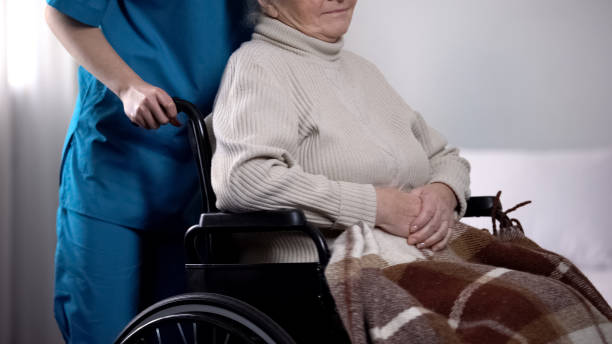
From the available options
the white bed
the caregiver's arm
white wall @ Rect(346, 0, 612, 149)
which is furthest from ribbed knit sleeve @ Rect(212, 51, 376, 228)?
white wall @ Rect(346, 0, 612, 149)

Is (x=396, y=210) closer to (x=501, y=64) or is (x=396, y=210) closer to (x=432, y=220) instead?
(x=432, y=220)

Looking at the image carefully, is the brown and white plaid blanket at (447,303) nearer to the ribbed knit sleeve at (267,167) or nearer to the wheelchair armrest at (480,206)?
the ribbed knit sleeve at (267,167)

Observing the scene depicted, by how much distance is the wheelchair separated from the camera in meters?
0.90

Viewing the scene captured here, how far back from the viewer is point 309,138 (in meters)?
1.12

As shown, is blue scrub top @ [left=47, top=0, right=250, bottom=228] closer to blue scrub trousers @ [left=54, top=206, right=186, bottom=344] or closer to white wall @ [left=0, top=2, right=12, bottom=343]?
blue scrub trousers @ [left=54, top=206, right=186, bottom=344]

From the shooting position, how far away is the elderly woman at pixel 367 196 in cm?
84

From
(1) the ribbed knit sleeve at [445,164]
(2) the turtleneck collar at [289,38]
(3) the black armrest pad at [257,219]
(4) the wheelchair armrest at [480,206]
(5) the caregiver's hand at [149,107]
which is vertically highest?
(2) the turtleneck collar at [289,38]

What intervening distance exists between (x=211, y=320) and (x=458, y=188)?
0.58 metres

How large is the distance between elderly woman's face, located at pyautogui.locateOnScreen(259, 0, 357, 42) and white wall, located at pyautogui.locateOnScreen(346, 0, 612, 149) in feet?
4.26

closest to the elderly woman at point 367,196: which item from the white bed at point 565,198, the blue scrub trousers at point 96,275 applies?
the blue scrub trousers at point 96,275

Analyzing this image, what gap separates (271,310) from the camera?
3.18ft

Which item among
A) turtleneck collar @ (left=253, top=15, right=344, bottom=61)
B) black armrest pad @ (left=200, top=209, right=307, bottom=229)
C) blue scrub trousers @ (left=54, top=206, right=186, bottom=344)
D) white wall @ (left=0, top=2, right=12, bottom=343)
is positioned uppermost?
turtleneck collar @ (left=253, top=15, right=344, bottom=61)

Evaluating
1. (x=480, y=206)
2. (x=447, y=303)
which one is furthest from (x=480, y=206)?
(x=447, y=303)

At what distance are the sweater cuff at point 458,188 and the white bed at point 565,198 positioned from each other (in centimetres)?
79
